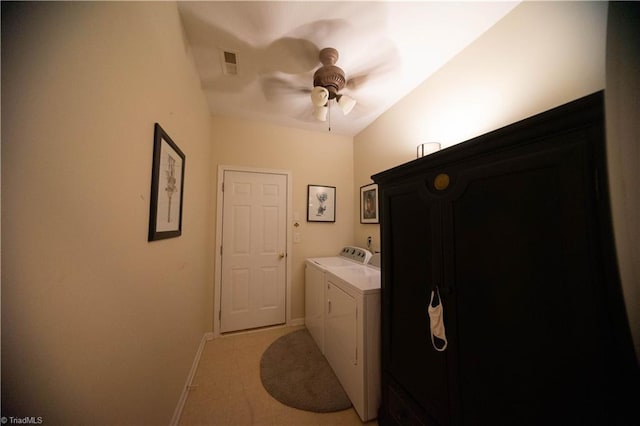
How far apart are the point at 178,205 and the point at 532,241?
1.86 m

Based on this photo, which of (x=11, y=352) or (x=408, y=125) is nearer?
(x=11, y=352)

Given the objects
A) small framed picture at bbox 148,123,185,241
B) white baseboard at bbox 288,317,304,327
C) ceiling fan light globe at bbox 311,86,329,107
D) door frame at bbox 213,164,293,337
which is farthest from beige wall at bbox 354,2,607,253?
white baseboard at bbox 288,317,304,327

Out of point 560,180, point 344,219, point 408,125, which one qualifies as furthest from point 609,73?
point 344,219

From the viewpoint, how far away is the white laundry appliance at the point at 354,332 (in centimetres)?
134

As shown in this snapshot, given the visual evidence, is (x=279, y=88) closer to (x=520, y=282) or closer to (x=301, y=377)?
(x=520, y=282)

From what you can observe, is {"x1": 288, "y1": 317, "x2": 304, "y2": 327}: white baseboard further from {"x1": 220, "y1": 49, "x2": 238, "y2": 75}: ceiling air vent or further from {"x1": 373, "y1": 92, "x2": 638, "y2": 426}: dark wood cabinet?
{"x1": 220, "y1": 49, "x2": 238, "y2": 75}: ceiling air vent

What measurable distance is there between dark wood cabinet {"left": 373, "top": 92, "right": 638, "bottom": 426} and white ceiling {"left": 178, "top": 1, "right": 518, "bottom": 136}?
1.04 m

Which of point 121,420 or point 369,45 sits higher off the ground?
point 369,45

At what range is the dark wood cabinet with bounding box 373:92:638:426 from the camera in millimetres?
528

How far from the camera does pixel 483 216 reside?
788mm

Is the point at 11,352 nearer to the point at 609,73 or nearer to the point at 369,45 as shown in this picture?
the point at 609,73

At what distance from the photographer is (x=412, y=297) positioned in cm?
109

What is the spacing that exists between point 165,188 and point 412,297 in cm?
156

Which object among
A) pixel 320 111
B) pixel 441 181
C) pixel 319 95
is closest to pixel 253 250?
pixel 320 111
